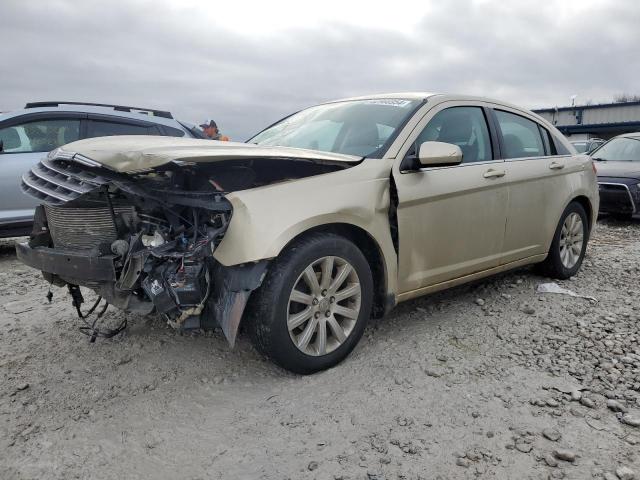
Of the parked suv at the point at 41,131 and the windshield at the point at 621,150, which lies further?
the windshield at the point at 621,150

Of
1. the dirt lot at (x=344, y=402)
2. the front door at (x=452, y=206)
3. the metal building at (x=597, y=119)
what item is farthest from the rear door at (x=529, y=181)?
the metal building at (x=597, y=119)

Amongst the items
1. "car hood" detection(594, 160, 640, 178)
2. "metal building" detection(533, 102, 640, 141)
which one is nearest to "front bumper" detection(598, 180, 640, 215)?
"car hood" detection(594, 160, 640, 178)

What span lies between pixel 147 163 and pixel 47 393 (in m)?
1.40

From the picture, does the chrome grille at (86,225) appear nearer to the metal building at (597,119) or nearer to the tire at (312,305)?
the tire at (312,305)

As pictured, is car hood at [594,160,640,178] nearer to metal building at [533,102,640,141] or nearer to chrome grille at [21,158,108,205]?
chrome grille at [21,158,108,205]

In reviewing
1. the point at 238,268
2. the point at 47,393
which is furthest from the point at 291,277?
the point at 47,393

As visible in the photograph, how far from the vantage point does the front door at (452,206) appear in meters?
3.34

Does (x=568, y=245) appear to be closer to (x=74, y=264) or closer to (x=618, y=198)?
(x=74, y=264)

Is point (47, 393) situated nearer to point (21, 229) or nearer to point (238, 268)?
point (238, 268)

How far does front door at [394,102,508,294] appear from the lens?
334 centimetres

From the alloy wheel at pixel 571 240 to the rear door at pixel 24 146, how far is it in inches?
215

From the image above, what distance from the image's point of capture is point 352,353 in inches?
130

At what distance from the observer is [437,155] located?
3252 mm

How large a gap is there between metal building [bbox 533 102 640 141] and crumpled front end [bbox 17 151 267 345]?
28.6m
